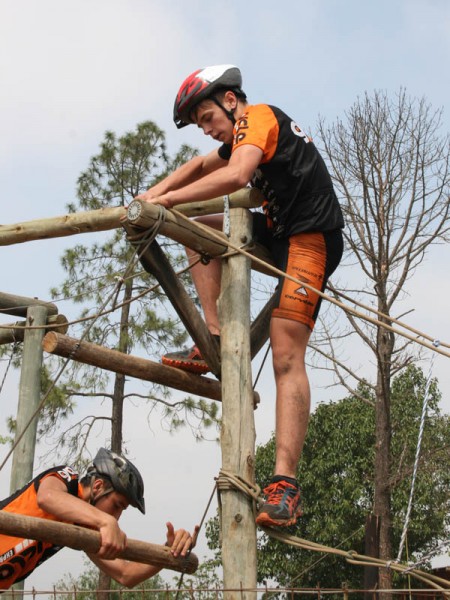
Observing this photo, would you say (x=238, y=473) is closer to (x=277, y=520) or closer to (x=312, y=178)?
(x=277, y=520)

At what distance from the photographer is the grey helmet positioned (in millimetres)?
4070

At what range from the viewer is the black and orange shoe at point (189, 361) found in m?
5.18

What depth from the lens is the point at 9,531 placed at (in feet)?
11.7

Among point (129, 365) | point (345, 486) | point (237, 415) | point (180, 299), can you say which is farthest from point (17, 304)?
point (345, 486)

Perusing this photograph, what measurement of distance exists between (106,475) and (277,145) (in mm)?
1754

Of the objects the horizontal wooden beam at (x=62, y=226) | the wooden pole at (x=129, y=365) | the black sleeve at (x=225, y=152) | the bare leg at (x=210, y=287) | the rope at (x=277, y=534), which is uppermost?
the black sleeve at (x=225, y=152)

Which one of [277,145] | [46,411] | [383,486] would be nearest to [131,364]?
[277,145]

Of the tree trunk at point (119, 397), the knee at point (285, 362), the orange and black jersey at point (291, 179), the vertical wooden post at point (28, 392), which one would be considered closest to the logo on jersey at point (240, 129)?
the orange and black jersey at point (291, 179)

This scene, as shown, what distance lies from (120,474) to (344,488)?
24138 mm

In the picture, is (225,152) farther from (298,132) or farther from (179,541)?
(179,541)

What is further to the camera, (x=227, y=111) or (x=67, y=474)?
(x=227, y=111)

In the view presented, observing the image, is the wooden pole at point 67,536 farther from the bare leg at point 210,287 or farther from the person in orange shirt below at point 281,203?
the bare leg at point 210,287

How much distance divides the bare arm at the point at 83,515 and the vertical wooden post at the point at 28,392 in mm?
4054

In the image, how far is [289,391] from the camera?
451 centimetres
